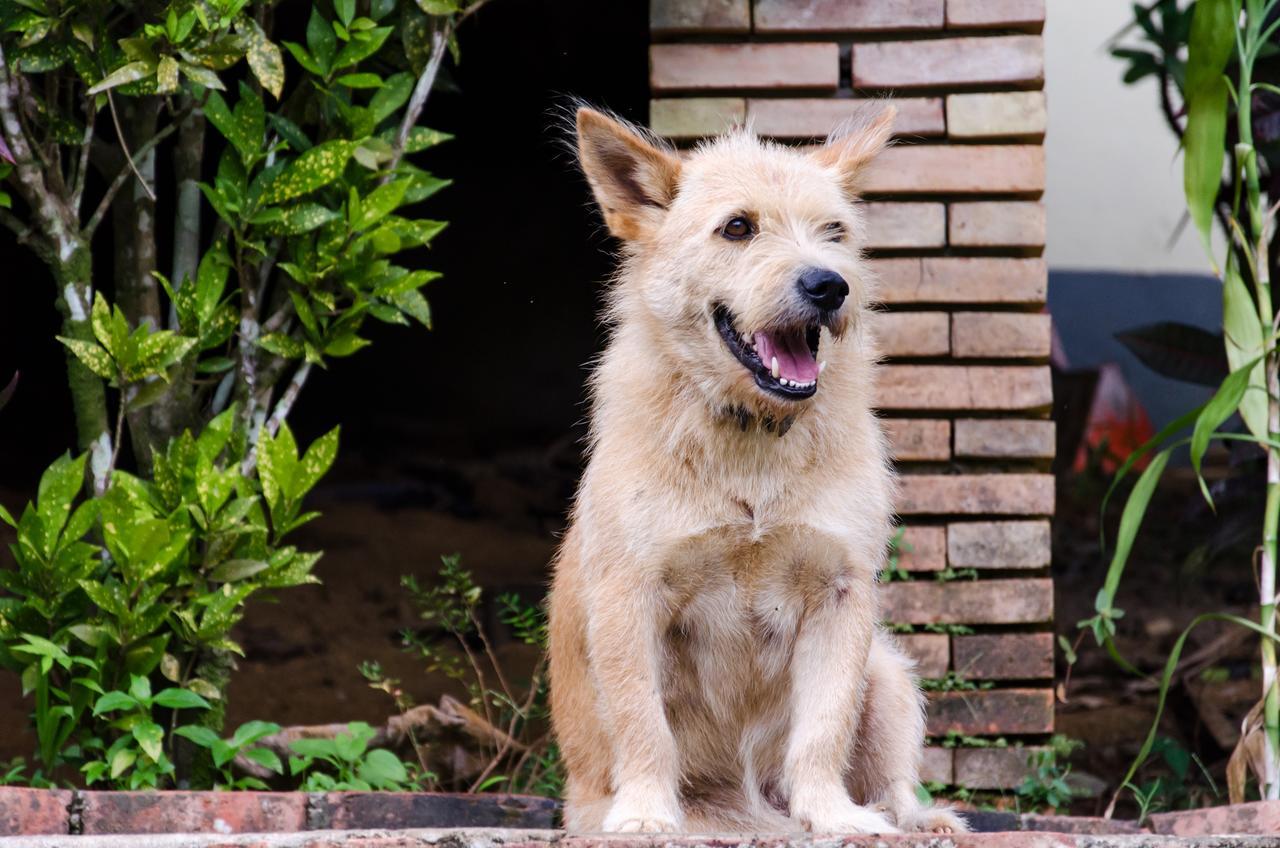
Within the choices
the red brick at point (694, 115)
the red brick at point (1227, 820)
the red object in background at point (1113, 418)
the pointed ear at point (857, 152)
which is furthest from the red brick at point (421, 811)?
the red object in background at point (1113, 418)

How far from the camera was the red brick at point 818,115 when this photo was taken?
411cm

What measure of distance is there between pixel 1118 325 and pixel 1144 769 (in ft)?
14.3

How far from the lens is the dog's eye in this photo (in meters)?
2.86

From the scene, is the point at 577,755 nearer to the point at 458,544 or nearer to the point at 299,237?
the point at 299,237

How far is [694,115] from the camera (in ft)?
13.4

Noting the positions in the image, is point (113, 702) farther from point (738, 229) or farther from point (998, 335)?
point (998, 335)

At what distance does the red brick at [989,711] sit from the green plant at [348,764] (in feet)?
5.29

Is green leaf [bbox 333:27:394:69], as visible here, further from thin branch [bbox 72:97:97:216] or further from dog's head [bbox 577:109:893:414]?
dog's head [bbox 577:109:893:414]

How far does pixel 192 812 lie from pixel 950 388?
245 centimetres

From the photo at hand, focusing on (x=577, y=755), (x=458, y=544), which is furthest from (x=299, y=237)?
(x=458, y=544)

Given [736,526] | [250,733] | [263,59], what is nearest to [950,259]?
[736,526]

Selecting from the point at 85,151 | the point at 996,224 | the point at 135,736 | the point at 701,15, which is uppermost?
the point at 701,15

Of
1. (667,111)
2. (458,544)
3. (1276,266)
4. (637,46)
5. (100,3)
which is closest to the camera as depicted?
(100,3)

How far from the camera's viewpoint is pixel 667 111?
13.4 ft
